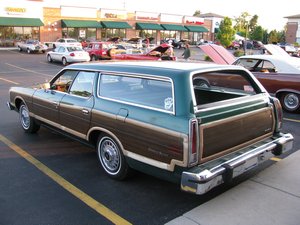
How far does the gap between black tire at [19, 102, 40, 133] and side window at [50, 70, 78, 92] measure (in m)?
0.95

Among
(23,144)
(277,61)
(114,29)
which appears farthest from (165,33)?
(23,144)

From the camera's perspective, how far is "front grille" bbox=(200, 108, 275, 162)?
12.5 ft

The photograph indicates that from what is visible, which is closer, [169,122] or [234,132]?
[169,122]

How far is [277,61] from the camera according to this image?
30.3ft

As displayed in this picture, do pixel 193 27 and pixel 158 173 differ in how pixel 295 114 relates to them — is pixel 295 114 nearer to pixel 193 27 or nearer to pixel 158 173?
pixel 158 173

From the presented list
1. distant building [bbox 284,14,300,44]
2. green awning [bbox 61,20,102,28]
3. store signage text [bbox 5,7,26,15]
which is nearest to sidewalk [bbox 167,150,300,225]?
store signage text [bbox 5,7,26,15]

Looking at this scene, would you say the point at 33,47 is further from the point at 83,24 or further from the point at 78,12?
the point at 78,12

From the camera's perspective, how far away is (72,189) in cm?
445

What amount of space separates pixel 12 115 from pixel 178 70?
5844mm

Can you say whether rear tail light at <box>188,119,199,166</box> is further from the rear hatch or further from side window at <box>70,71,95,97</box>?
side window at <box>70,71,95,97</box>

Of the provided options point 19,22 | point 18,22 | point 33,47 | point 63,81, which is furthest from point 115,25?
point 63,81

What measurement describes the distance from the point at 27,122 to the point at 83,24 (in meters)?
42.6

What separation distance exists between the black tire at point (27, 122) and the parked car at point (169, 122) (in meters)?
1.21

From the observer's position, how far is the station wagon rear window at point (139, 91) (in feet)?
13.3
